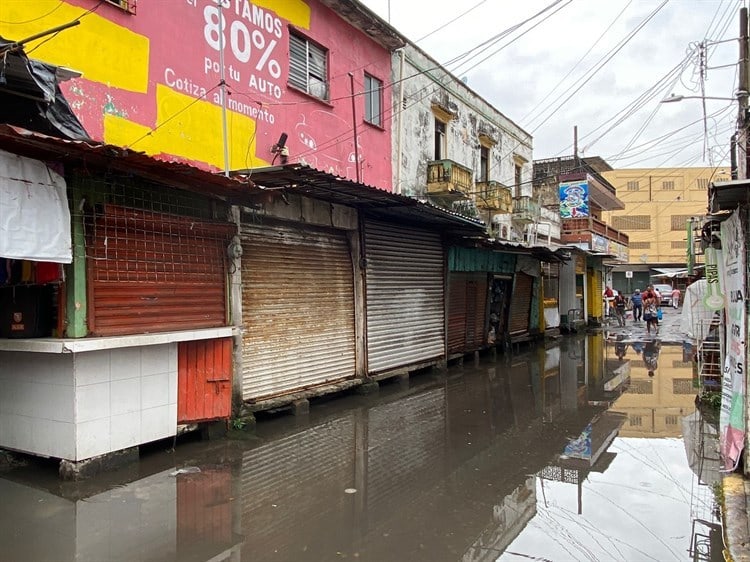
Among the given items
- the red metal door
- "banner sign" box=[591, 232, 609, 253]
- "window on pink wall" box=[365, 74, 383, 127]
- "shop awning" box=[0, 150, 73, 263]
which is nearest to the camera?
"shop awning" box=[0, 150, 73, 263]

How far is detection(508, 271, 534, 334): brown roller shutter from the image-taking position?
63.5ft

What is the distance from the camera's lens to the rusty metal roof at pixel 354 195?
726cm

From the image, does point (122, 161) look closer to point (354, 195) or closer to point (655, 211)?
point (354, 195)

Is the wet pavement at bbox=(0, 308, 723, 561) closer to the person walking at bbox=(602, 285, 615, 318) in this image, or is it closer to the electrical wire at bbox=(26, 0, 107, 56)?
the electrical wire at bbox=(26, 0, 107, 56)

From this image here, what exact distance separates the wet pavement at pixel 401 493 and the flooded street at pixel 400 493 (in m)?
0.02

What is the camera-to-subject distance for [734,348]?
19.9 ft

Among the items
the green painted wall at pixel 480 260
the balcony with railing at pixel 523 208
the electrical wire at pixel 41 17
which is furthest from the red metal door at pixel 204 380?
the balcony with railing at pixel 523 208

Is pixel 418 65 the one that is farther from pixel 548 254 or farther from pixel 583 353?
pixel 583 353

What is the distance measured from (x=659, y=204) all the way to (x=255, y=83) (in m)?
55.7

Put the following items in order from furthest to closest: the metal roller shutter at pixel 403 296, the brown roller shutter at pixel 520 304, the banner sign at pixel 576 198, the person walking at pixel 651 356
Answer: the banner sign at pixel 576 198
the brown roller shutter at pixel 520 304
the person walking at pixel 651 356
the metal roller shutter at pixel 403 296

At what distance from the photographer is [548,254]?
2014 cm

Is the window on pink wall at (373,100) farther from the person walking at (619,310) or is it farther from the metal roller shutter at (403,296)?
the person walking at (619,310)

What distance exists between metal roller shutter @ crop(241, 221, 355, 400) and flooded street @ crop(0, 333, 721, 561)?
2.55ft

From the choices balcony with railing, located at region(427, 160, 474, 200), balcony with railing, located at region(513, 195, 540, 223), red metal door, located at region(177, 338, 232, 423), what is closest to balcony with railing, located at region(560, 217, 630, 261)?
balcony with railing, located at region(513, 195, 540, 223)
